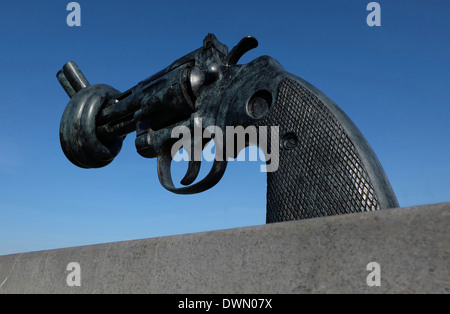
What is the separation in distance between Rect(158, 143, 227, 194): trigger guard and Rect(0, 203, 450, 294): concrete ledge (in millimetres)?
364

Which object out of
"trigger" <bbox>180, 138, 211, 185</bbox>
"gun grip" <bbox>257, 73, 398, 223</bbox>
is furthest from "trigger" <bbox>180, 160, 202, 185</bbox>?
"gun grip" <bbox>257, 73, 398, 223</bbox>

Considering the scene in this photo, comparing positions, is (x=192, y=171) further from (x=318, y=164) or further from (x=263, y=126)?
(x=318, y=164)

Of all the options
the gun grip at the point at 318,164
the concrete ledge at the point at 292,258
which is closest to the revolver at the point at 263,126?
the gun grip at the point at 318,164

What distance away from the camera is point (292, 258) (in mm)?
542

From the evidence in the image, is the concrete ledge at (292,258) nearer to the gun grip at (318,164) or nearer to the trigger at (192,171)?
the gun grip at (318,164)

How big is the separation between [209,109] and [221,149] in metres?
0.15

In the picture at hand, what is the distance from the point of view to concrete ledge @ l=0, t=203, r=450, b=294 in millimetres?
450

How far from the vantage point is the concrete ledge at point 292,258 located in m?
0.45

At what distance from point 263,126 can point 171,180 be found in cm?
50

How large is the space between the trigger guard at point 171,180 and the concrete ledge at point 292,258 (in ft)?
1.19

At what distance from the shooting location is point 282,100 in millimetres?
949
